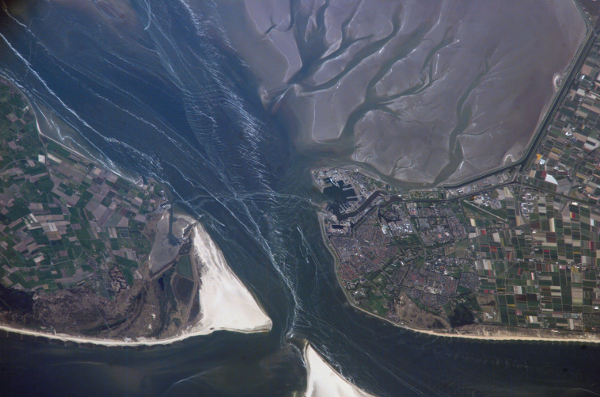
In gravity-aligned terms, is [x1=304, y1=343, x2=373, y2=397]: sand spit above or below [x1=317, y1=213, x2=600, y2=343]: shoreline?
below

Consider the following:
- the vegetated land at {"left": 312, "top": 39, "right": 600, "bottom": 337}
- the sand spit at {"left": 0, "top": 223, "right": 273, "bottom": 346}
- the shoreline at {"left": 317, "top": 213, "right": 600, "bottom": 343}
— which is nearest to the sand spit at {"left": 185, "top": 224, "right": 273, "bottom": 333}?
the sand spit at {"left": 0, "top": 223, "right": 273, "bottom": 346}

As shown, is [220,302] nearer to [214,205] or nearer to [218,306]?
[218,306]

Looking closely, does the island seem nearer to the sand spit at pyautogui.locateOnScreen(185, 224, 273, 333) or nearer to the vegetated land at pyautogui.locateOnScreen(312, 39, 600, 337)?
the sand spit at pyautogui.locateOnScreen(185, 224, 273, 333)

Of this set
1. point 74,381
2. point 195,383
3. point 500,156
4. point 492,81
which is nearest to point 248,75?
point 492,81

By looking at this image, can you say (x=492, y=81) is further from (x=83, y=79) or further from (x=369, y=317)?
(x=83, y=79)

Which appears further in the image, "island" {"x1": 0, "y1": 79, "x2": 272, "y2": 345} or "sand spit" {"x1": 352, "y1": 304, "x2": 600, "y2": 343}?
"sand spit" {"x1": 352, "y1": 304, "x2": 600, "y2": 343}

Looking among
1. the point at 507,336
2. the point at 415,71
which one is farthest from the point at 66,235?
the point at 507,336

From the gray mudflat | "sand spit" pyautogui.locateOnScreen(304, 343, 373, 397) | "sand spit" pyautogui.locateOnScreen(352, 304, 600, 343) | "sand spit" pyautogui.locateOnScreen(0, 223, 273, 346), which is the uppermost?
the gray mudflat
